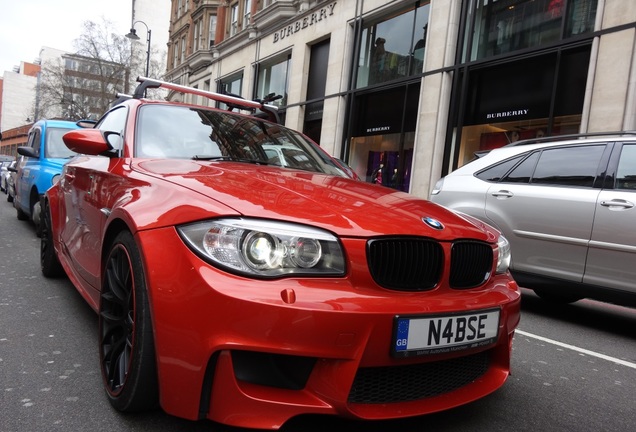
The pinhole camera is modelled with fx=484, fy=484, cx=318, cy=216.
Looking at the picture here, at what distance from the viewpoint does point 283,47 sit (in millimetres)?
19625

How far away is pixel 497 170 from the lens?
17.0 feet

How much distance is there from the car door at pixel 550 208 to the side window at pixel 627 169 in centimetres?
18

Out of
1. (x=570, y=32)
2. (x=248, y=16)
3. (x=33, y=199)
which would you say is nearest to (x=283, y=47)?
(x=248, y=16)

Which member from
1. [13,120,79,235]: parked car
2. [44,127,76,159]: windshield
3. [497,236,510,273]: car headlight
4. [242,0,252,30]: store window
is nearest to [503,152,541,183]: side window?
[497,236,510,273]: car headlight

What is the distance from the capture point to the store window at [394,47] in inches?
530

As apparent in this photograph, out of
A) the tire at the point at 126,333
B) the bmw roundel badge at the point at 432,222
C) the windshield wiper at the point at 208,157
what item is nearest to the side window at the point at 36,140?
the windshield wiper at the point at 208,157

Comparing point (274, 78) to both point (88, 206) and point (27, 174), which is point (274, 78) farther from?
point (88, 206)

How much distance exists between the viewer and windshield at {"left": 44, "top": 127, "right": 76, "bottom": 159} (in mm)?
7215

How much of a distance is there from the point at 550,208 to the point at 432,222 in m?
2.92

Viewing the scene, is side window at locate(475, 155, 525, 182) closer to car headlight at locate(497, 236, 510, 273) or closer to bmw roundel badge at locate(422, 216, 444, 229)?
car headlight at locate(497, 236, 510, 273)

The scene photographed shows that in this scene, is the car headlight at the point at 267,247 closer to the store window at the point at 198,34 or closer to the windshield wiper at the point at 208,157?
the windshield wiper at the point at 208,157

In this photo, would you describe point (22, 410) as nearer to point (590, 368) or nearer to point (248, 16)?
point (590, 368)

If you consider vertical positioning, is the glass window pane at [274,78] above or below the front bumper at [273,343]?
above

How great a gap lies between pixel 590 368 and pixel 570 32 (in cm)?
882
